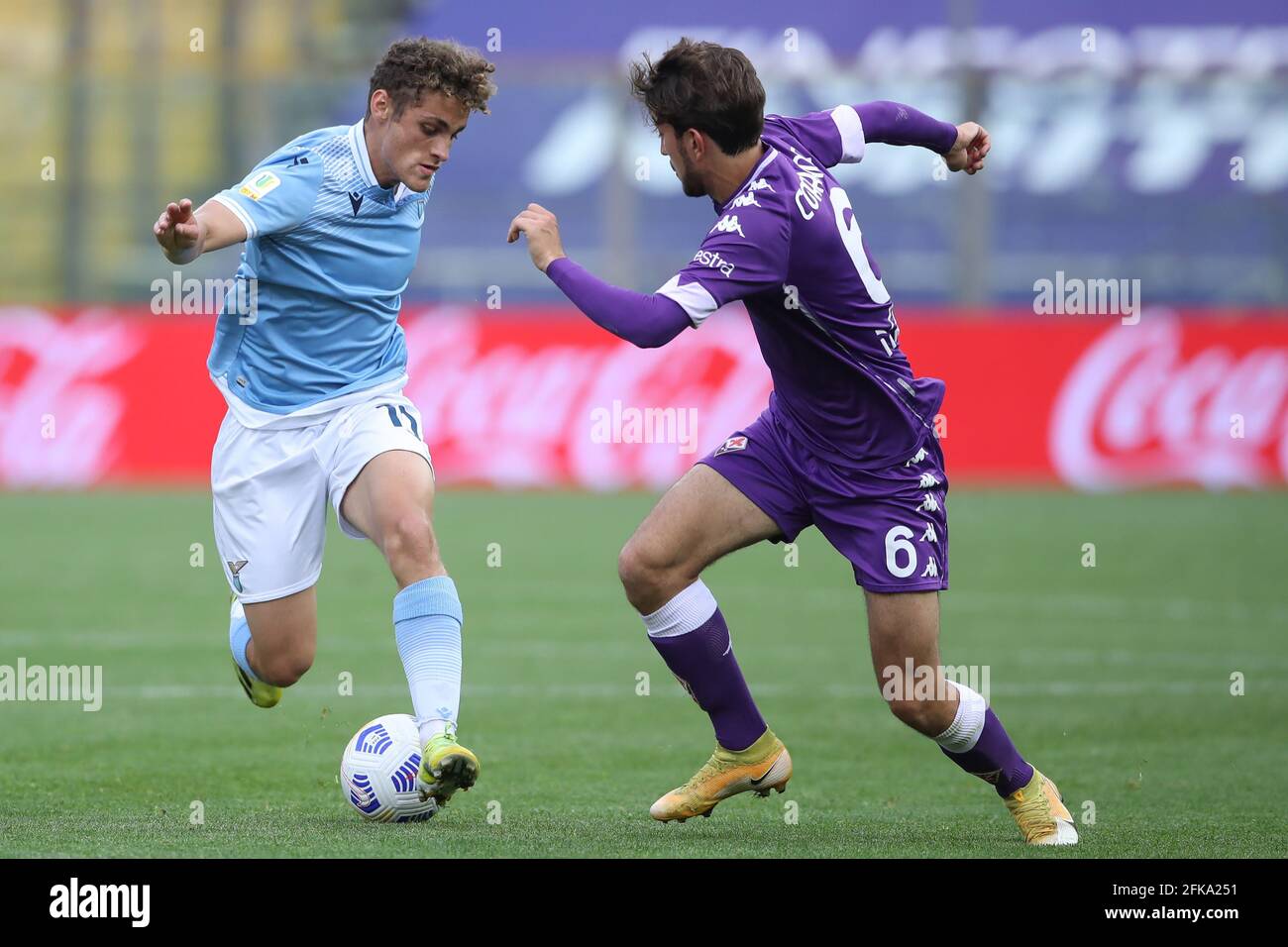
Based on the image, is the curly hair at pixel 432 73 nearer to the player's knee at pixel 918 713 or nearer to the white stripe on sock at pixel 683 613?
the white stripe on sock at pixel 683 613

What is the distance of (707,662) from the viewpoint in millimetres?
6484

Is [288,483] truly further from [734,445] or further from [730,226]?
[730,226]

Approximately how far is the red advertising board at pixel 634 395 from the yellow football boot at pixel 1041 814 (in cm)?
1305

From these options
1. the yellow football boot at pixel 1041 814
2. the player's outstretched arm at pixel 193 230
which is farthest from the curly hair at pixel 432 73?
the yellow football boot at pixel 1041 814

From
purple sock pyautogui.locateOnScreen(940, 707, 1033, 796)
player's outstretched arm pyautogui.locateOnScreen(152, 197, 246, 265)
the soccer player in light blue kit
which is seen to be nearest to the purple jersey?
purple sock pyautogui.locateOnScreen(940, 707, 1033, 796)

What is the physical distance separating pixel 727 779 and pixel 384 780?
1.12 meters

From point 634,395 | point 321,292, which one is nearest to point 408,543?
point 321,292

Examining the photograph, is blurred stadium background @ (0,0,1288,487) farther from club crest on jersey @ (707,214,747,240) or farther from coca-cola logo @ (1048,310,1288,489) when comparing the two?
club crest on jersey @ (707,214,747,240)

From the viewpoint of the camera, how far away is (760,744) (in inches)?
257

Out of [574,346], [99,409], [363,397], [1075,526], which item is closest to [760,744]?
[363,397]

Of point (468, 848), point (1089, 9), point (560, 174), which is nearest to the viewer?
point (468, 848)

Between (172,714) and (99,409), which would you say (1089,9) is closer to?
(99,409)

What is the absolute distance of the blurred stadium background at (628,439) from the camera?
7570mm

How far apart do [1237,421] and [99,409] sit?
11.4m
